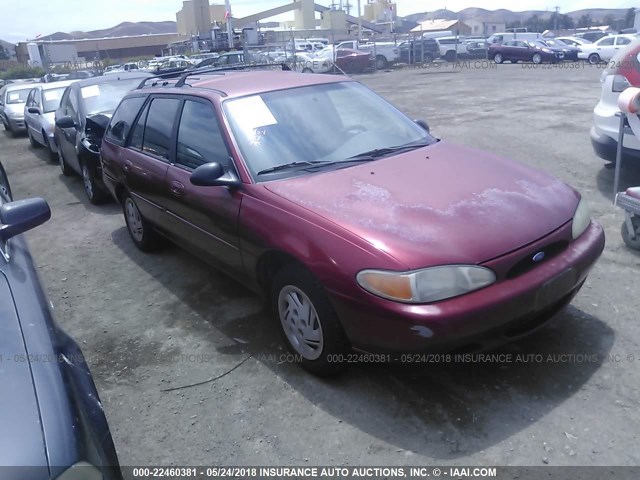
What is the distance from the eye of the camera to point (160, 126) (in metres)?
4.58

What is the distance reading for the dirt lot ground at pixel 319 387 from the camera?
270cm

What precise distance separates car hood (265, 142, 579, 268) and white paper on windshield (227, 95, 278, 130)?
570mm

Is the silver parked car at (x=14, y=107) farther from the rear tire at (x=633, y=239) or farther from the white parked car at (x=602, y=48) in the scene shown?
the white parked car at (x=602, y=48)

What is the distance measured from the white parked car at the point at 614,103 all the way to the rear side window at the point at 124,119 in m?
4.72

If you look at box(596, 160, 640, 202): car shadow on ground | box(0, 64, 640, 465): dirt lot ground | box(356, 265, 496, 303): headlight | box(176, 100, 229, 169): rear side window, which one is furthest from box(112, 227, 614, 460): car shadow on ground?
box(596, 160, 640, 202): car shadow on ground

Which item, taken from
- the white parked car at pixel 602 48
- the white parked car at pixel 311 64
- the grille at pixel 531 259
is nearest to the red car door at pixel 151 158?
the grille at pixel 531 259

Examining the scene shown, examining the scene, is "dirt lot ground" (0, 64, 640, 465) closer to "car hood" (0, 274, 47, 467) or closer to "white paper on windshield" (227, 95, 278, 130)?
"car hood" (0, 274, 47, 467)

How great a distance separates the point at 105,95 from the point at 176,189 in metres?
4.82

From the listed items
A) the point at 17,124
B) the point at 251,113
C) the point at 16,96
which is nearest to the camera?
the point at 251,113

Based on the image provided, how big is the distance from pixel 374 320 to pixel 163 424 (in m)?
1.32

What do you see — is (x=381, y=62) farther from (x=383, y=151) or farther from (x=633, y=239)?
(x=383, y=151)

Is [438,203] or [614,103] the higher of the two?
[614,103]

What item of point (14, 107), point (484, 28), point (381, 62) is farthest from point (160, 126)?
point (484, 28)

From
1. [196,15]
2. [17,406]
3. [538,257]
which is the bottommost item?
[538,257]
